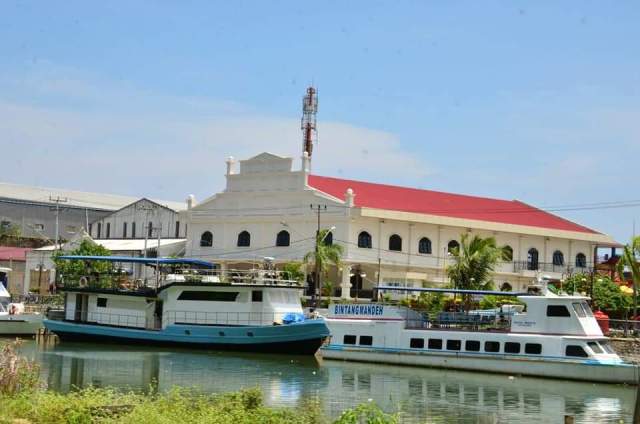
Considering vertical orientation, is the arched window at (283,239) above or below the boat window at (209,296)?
above

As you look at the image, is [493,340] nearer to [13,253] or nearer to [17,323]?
[17,323]

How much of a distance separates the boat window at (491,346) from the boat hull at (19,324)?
A: 2325cm

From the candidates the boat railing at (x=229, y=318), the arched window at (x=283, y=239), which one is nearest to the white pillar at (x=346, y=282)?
the arched window at (x=283, y=239)

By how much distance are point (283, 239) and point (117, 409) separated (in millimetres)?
49227

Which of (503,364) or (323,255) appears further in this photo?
(323,255)

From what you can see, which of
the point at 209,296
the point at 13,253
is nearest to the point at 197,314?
the point at 209,296

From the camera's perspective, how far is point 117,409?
58.9 feet

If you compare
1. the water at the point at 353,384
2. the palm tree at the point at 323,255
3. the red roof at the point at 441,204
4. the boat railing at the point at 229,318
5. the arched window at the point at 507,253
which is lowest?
the water at the point at 353,384

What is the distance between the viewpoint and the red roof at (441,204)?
6756cm

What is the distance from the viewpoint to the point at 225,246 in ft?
230

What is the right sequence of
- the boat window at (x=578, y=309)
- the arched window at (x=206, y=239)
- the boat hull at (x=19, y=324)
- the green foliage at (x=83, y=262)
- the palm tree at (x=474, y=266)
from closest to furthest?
the boat window at (x=578, y=309)
the boat hull at (x=19, y=324)
the palm tree at (x=474, y=266)
the green foliage at (x=83, y=262)
the arched window at (x=206, y=239)

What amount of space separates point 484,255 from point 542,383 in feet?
60.9

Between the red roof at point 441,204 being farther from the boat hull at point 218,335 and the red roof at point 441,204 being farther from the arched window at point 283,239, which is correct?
the boat hull at point 218,335

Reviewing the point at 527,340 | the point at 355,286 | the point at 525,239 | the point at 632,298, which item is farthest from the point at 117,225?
the point at 527,340
